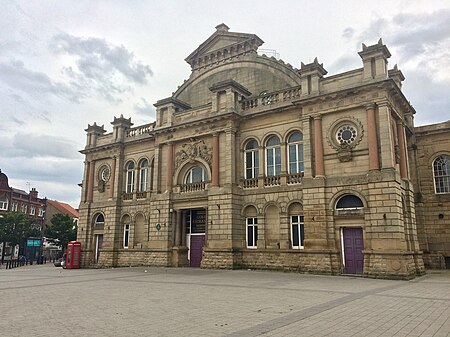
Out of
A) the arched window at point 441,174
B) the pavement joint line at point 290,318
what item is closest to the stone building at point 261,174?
the arched window at point 441,174

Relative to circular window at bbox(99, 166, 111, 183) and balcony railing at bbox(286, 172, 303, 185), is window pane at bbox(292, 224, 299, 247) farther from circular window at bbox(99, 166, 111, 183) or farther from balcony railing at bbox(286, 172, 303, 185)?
circular window at bbox(99, 166, 111, 183)

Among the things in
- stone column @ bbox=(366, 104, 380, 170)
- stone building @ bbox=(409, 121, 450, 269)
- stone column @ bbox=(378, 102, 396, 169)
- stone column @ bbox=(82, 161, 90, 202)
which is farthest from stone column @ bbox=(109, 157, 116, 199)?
stone building @ bbox=(409, 121, 450, 269)

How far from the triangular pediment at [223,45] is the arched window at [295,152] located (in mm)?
8934

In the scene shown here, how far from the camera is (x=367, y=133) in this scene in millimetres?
20484

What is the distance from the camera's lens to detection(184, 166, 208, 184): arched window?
27.1 meters

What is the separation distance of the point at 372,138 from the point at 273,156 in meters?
6.35

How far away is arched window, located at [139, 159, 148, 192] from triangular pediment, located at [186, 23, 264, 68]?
9122 mm

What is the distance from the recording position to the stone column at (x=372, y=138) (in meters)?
19.8

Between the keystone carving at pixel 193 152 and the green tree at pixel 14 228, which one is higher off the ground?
the keystone carving at pixel 193 152

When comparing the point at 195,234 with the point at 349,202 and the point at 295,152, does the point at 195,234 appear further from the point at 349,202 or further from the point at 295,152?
the point at 349,202

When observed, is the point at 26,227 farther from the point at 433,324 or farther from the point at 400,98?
the point at 433,324

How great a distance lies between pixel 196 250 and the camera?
87.8ft

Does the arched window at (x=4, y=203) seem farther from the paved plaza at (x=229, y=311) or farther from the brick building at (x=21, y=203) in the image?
the paved plaza at (x=229, y=311)

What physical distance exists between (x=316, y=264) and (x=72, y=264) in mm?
19568
